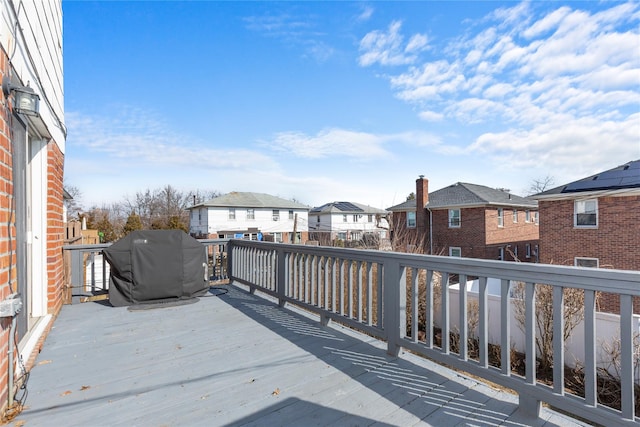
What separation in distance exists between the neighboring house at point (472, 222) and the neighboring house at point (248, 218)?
10007mm

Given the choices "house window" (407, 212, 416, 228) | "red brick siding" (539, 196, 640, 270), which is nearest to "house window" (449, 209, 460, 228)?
"house window" (407, 212, 416, 228)

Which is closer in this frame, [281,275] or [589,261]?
[281,275]

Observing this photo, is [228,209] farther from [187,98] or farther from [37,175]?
[37,175]

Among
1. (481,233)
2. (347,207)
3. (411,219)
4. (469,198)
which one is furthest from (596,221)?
(347,207)

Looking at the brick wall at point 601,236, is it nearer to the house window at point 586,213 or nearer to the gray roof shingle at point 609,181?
the house window at point 586,213

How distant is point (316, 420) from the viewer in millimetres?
1732

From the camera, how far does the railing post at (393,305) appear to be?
251 centimetres

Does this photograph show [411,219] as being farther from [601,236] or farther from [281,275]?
[281,275]

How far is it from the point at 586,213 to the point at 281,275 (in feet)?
45.1

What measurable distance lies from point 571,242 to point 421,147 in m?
7.30

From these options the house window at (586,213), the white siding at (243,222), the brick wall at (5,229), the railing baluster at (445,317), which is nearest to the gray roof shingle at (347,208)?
the white siding at (243,222)

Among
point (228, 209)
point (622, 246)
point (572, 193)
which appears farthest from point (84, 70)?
point (228, 209)

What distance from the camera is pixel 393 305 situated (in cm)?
254

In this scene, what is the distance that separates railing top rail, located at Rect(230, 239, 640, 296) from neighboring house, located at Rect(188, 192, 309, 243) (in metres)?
22.2
